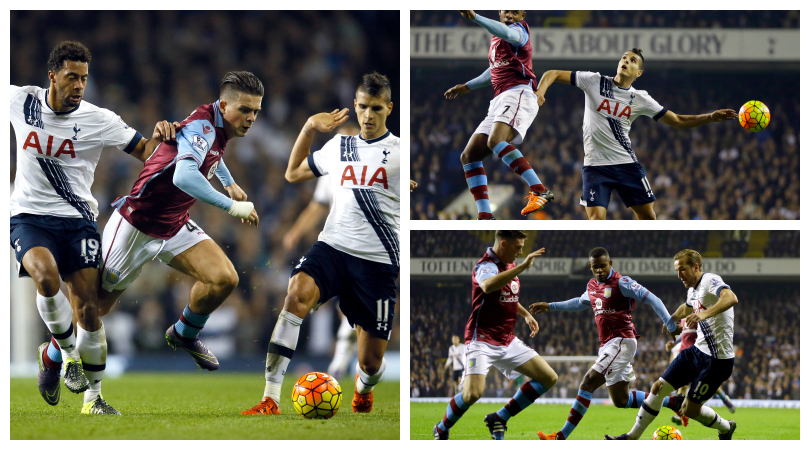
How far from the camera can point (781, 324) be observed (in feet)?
33.9

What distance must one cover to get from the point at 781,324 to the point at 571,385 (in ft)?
14.7

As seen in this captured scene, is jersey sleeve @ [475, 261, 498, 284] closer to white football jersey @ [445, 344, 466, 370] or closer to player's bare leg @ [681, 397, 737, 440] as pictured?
player's bare leg @ [681, 397, 737, 440]

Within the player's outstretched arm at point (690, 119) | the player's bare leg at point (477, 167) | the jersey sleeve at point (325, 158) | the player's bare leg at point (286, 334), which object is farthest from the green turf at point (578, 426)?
the player's outstretched arm at point (690, 119)

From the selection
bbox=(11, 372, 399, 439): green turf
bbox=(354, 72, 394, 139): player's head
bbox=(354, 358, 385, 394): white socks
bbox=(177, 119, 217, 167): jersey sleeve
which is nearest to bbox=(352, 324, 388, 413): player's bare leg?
bbox=(354, 358, 385, 394): white socks

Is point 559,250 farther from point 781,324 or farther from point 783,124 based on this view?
point 781,324

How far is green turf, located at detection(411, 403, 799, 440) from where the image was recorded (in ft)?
17.1

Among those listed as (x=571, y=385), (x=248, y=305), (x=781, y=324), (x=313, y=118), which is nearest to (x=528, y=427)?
(x=571, y=385)

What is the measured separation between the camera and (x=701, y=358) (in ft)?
15.5

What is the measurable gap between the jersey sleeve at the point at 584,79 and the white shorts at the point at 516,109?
0.38 m

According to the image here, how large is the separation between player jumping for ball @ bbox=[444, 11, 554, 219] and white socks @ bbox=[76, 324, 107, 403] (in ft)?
8.22

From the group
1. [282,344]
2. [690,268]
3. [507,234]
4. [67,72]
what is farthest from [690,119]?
[67,72]

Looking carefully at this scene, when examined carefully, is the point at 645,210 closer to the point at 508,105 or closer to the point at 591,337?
the point at 508,105

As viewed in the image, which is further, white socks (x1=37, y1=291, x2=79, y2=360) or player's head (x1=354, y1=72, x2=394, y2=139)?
player's head (x1=354, y1=72, x2=394, y2=139)

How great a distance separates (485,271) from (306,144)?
1.47 m
